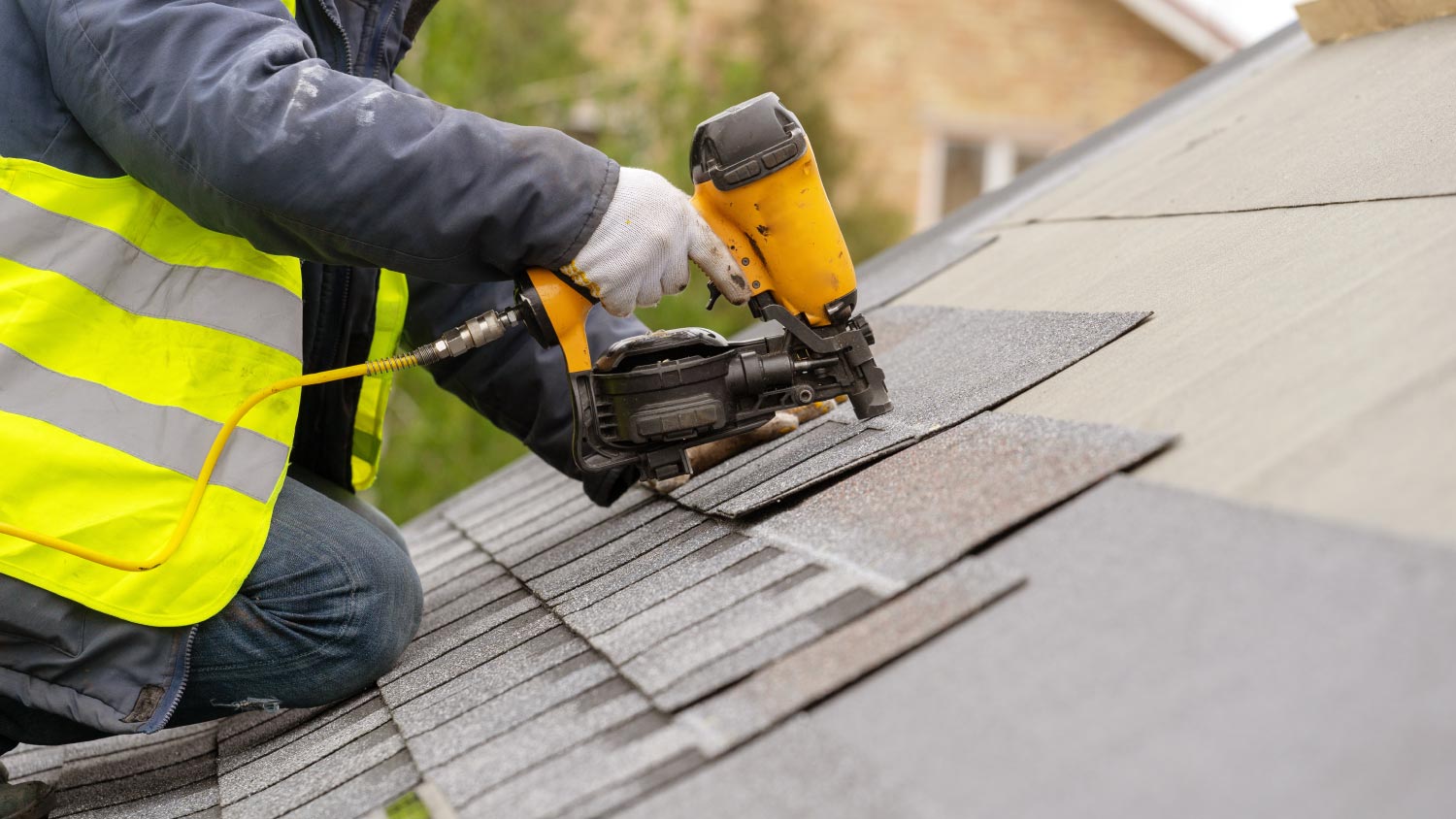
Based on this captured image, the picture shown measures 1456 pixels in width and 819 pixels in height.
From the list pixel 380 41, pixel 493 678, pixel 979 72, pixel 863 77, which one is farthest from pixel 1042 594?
pixel 979 72

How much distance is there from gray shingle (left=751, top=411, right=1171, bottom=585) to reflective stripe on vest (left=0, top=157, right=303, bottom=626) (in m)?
0.92

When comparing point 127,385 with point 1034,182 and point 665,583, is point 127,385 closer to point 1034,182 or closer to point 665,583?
point 665,583

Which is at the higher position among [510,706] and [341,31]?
[341,31]

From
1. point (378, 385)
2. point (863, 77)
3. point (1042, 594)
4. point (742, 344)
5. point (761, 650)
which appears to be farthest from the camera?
point (863, 77)

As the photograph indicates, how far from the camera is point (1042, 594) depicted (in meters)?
1.25

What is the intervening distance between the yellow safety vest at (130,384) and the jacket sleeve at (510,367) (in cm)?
65

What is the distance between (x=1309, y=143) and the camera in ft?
8.54

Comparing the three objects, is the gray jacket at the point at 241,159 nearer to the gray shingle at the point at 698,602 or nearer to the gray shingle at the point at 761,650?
the gray shingle at the point at 698,602

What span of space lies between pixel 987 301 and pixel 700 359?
96 cm

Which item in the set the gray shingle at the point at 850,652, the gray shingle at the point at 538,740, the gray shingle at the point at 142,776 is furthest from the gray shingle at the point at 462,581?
the gray shingle at the point at 850,652

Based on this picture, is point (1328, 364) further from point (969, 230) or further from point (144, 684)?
point (969, 230)

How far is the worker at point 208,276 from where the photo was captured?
1.78 m

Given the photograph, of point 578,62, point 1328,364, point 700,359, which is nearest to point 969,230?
point 700,359

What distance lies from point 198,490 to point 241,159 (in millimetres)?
568
